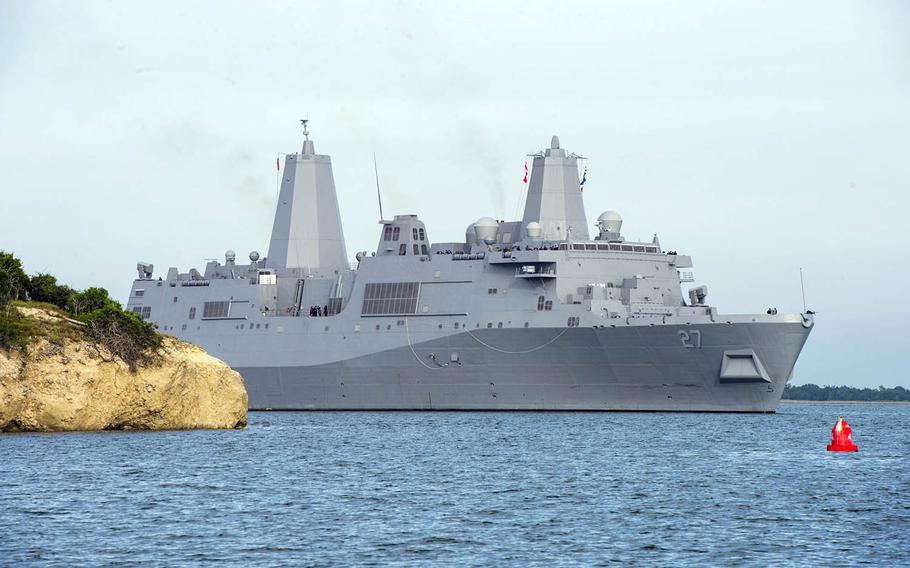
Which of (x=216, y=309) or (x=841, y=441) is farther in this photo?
(x=216, y=309)

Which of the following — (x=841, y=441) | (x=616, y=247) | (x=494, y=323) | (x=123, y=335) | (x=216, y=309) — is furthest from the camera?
(x=216, y=309)

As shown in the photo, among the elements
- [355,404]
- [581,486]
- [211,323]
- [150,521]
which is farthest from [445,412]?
[150,521]

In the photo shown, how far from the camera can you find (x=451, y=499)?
28.3m

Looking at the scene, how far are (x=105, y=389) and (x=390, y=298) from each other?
2241 cm

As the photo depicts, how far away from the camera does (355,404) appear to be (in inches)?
2370

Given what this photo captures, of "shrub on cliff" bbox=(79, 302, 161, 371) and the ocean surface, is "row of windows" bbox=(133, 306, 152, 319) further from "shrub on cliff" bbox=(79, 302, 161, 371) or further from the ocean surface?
"shrub on cliff" bbox=(79, 302, 161, 371)

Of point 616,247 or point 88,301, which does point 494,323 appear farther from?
point 88,301

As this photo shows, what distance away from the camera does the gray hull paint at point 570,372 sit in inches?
2015

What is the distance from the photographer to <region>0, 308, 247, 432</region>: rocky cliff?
121 ft

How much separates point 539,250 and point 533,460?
67.8 ft

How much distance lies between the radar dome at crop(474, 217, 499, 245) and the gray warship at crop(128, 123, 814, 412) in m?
0.08

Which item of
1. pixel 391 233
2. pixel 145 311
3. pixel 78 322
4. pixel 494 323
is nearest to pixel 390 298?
pixel 391 233

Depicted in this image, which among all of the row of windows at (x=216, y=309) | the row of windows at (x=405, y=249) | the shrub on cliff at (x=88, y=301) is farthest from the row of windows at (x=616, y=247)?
the shrub on cliff at (x=88, y=301)

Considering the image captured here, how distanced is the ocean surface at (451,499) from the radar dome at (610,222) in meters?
15.4
